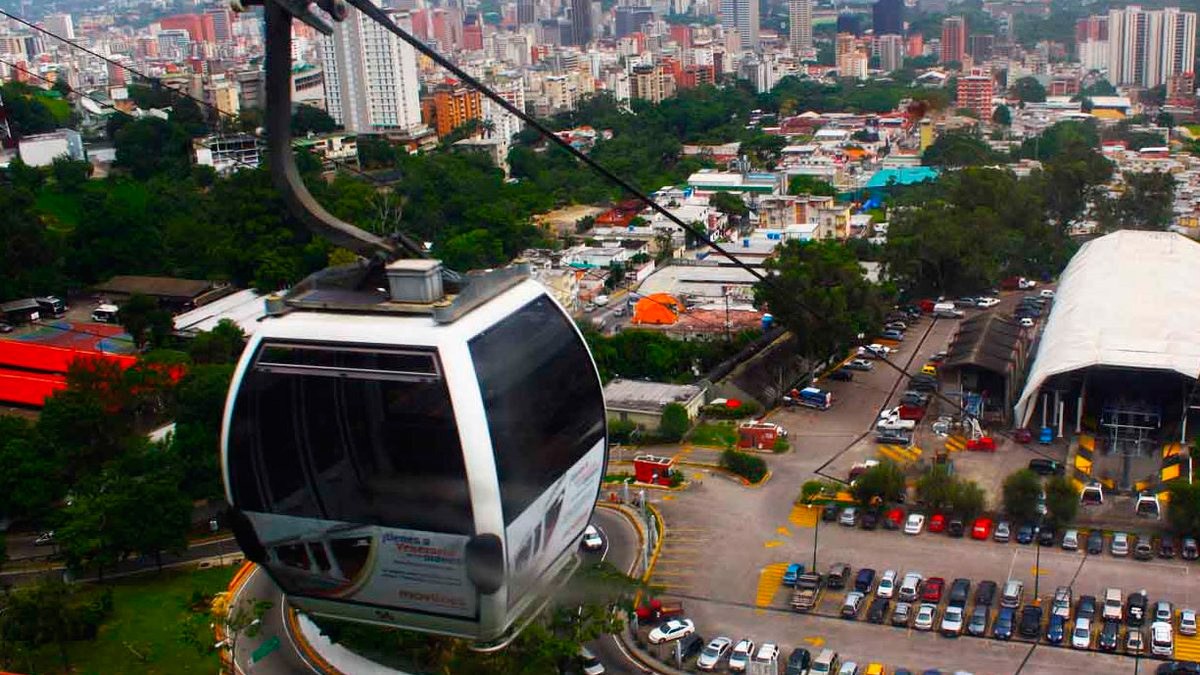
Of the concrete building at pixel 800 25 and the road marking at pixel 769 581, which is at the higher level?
the concrete building at pixel 800 25

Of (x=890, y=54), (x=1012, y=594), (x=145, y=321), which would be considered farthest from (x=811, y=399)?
(x=890, y=54)

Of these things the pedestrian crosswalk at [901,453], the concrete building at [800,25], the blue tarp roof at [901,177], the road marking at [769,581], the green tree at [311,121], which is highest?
the concrete building at [800,25]

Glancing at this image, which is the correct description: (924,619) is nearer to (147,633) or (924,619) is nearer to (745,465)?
(745,465)

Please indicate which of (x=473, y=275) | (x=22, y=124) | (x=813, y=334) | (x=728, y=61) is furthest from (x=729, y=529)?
(x=728, y=61)

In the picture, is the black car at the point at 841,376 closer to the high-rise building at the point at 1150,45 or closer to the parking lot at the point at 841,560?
the parking lot at the point at 841,560

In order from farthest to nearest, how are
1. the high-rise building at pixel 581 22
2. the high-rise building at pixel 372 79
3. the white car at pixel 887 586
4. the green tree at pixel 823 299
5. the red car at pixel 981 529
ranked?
the high-rise building at pixel 581 22
the high-rise building at pixel 372 79
the green tree at pixel 823 299
the red car at pixel 981 529
the white car at pixel 887 586

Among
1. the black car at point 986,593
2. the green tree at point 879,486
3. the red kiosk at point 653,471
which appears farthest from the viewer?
the red kiosk at point 653,471

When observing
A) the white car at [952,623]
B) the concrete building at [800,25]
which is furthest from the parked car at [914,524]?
the concrete building at [800,25]

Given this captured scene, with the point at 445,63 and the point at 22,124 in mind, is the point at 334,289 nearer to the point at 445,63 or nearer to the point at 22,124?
the point at 445,63
